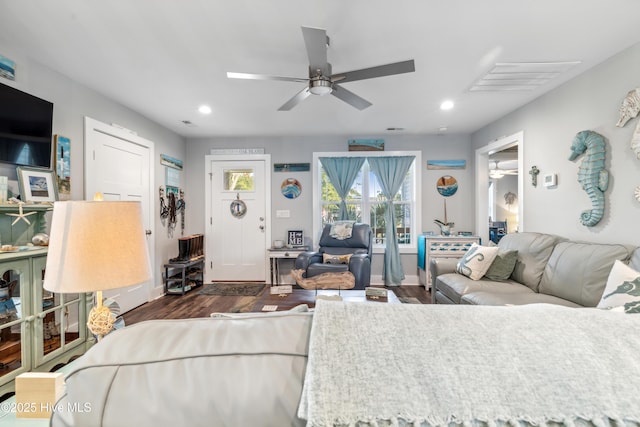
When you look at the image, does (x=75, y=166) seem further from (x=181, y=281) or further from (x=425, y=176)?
(x=425, y=176)

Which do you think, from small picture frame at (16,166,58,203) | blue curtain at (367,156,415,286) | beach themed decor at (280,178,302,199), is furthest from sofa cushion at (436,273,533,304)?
small picture frame at (16,166,58,203)

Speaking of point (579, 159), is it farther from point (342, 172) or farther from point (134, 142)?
point (134, 142)

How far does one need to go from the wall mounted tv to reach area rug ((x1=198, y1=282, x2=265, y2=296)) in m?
2.52

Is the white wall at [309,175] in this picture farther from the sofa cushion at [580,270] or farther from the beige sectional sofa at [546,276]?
the sofa cushion at [580,270]

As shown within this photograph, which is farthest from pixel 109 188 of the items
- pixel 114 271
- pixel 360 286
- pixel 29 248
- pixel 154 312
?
pixel 360 286

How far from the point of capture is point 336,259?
384 cm

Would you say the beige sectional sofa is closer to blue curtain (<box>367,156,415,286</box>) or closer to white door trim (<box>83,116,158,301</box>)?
blue curtain (<box>367,156,415,286</box>)

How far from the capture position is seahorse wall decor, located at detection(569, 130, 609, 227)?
7.72 ft

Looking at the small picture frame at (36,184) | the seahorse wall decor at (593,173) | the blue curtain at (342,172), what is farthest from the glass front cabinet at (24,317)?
the seahorse wall decor at (593,173)

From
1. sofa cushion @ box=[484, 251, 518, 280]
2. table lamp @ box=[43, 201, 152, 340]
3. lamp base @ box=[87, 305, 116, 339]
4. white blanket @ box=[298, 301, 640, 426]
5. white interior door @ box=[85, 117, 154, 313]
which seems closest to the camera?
white blanket @ box=[298, 301, 640, 426]

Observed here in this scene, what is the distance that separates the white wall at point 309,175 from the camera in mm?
4594

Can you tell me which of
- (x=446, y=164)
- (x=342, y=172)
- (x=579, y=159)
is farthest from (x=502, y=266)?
(x=342, y=172)

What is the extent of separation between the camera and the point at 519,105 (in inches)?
132

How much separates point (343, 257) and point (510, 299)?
6.58 ft
